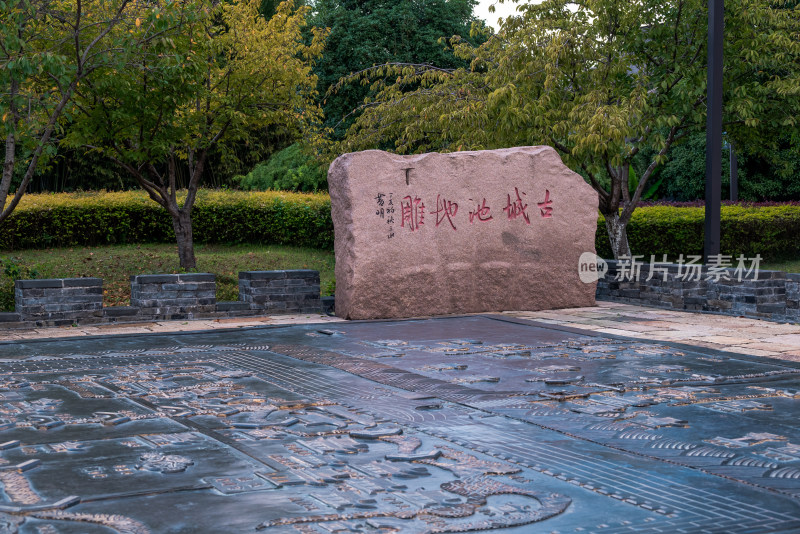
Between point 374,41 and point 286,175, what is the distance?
3953 millimetres

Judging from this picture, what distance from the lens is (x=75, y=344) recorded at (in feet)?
27.7

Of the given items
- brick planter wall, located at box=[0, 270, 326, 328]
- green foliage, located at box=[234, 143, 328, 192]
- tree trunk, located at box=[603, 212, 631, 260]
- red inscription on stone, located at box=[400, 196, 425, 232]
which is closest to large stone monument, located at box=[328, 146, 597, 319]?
red inscription on stone, located at box=[400, 196, 425, 232]

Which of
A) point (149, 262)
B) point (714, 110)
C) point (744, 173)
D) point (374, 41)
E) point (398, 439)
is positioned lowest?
point (398, 439)

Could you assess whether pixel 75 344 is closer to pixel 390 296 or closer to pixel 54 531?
pixel 390 296

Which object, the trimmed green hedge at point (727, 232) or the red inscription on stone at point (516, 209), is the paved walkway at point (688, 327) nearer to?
the red inscription on stone at point (516, 209)

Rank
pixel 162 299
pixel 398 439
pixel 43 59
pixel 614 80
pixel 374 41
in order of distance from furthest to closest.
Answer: pixel 374 41 → pixel 614 80 → pixel 162 299 → pixel 43 59 → pixel 398 439

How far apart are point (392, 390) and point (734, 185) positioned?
14.3 meters

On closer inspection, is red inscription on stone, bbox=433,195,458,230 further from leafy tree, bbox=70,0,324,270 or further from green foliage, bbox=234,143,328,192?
green foliage, bbox=234,143,328,192

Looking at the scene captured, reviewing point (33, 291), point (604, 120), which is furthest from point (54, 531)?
point (604, 120)

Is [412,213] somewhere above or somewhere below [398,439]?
above

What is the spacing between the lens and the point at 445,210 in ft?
35.4

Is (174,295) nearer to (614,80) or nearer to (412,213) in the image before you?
(412,213)

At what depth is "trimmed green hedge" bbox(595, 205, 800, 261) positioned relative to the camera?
622 inches

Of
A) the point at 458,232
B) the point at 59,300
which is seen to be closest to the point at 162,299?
the point at 59,300
